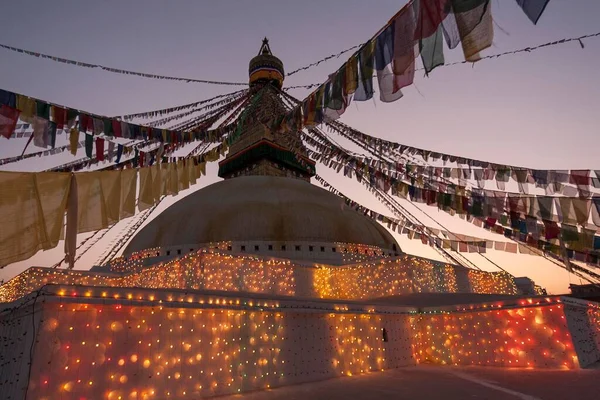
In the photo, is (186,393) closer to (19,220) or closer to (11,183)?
(19,220)

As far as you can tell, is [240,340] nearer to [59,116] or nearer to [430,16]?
[59,116]

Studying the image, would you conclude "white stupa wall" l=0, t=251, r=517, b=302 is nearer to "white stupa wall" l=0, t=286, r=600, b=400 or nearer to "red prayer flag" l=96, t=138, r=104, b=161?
"white stupa wall" l=0, t=286, r=600, b=400

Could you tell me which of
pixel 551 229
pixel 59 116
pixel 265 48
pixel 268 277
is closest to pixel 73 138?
pixel 59 116

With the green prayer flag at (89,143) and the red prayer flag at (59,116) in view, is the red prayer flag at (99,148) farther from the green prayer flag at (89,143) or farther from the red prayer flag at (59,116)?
the red prayer flag at (59,116)

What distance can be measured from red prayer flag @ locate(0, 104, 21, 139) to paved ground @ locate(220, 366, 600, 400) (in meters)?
6.61

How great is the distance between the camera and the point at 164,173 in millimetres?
10383

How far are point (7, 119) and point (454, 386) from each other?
10253 millimetres

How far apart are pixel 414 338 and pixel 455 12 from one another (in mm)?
9410

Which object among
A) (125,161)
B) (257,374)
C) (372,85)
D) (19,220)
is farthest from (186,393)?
(125,161)

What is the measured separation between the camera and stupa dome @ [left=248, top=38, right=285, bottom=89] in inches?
1049

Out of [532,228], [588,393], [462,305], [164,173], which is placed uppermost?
[164,173]

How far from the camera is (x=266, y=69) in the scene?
26.9 metres

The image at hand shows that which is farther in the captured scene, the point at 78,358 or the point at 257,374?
the point at 257,374

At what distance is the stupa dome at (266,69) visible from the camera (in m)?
26.7
